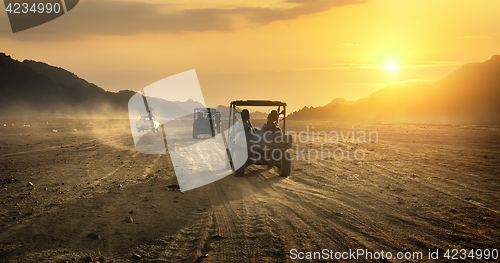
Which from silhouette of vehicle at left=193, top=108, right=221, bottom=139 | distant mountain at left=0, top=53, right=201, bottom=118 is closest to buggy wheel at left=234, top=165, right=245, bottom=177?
silhouette of vehicle at left=193, top=108, right=221, bottom=139

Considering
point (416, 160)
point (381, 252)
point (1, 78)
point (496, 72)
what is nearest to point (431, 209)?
point (381, 252)

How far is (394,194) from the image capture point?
29.8ft

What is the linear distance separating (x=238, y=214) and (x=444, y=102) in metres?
153

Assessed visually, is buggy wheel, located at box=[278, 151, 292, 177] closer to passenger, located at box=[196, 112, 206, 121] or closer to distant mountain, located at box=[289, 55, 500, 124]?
passenger, located at box=[196, 112, 206, 121]

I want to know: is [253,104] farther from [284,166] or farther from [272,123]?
[284,166]

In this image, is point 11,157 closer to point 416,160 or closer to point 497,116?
point 416,160

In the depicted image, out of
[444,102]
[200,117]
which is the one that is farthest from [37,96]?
[444,102]

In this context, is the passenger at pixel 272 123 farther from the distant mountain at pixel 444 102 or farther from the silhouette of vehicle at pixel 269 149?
the distant mountain at pixel 444 102

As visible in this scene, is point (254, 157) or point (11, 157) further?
point (11, 157)

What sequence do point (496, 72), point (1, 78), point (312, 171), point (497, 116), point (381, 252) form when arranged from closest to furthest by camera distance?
point (381, 252), point (312, 171), point (497, 116), point (1, 78), point (496, 72)

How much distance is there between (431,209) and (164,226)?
18.1 ft

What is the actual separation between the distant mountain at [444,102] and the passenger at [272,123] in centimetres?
12601

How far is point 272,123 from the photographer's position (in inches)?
477

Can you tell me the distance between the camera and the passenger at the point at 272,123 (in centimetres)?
1195
